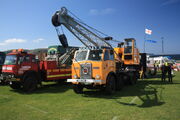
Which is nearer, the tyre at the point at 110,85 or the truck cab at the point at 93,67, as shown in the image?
the truck cab at the point at 93,67

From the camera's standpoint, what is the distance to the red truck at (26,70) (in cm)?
985

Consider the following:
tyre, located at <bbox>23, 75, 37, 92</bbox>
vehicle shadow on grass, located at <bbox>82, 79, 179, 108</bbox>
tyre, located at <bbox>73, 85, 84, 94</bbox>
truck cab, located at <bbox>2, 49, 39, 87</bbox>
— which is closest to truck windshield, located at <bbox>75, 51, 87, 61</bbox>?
tyre, located at <bbox>73, 85, 84, 94</bbox>

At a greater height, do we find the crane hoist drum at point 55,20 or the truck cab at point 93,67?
the crane hoist drum at point 55,20

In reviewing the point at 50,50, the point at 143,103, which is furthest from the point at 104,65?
the point at 50,50

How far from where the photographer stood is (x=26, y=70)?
10.3 meters

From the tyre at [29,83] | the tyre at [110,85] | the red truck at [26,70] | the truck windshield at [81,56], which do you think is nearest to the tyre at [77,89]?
the truck windshield at [81,56]

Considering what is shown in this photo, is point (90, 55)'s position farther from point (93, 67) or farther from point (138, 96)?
point (138, 96)

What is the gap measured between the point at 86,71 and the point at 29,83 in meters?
4.35

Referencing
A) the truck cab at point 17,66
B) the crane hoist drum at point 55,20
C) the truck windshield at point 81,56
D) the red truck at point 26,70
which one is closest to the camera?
the truck windshield at point 81,56

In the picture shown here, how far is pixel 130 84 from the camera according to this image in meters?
13.2

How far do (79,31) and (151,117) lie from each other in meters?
10.6

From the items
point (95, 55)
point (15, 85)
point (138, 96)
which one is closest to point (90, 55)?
point (95, 55)

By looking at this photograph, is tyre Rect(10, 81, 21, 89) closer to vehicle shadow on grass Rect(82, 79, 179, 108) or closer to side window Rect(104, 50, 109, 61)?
vehicle shadow on grass Rect(82, 79, 179, 108)

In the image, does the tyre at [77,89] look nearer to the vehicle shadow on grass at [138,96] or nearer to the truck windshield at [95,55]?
the vehicle shadow on grass at [138,96]
